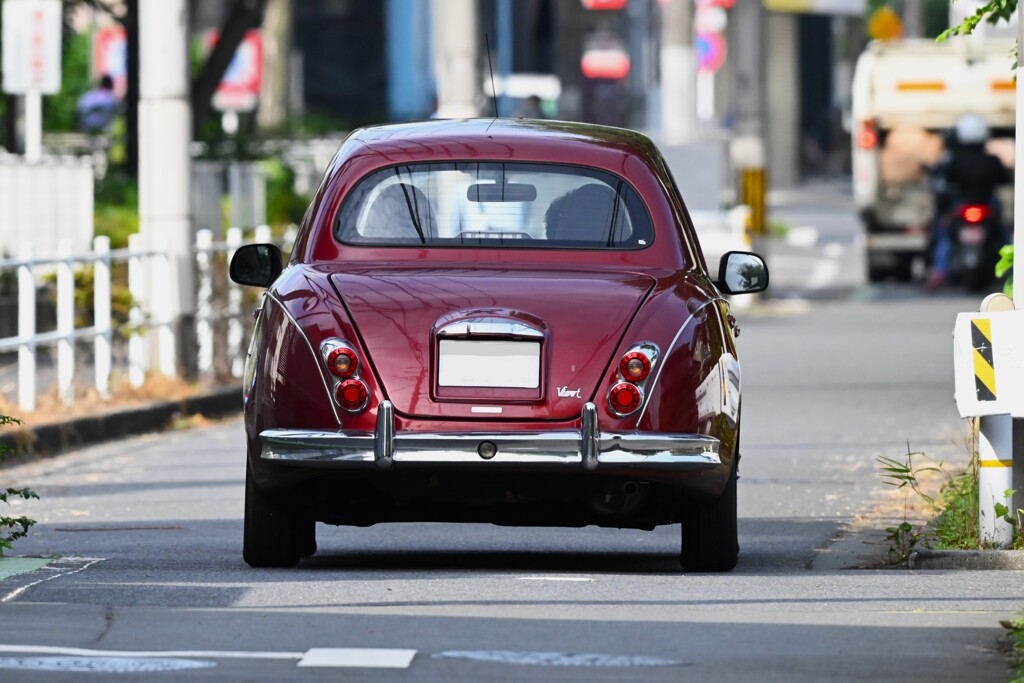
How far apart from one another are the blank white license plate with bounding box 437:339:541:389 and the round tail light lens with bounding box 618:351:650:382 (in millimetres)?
286

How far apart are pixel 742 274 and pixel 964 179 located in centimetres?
2038

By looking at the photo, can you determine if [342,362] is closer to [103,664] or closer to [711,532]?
[711,532]

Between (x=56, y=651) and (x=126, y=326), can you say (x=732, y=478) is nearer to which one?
(x=56, y=651)

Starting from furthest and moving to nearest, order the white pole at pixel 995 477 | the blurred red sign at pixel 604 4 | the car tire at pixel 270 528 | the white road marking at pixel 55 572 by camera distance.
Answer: the blurred red sign at pixel 604 4 → the white pole at pixel 995 477 → the car tire at pixel 270 528 → the white road marking at pixel 55 572

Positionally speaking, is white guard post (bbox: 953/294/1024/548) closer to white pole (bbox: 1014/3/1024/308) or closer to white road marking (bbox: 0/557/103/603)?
white pole (bbox: 1014/3/1024/308)

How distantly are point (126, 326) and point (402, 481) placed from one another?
875 centimetres

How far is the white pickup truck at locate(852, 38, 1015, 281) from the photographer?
1249 inches

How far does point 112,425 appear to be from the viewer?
1627 centimetres

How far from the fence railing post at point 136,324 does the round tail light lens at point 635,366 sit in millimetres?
9154

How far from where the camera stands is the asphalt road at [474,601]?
22.8ft

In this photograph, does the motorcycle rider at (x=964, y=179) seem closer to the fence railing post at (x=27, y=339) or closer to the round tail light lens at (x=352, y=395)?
the fence railing post at (x=27, y=339)

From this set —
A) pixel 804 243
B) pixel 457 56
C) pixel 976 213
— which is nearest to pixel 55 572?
pixel 457 56

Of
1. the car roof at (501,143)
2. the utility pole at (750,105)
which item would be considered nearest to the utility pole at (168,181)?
the car roof at (501,143)

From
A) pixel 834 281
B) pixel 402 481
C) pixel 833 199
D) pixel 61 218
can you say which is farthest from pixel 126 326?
pixel 833 199
